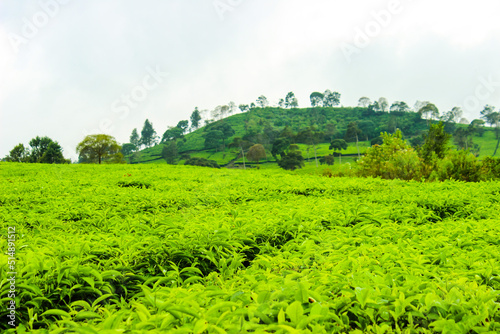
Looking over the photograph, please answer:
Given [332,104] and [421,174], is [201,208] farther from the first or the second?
[332,104]

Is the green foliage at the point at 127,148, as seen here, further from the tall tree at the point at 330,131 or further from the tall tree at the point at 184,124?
the tall tree at the point at 330,131

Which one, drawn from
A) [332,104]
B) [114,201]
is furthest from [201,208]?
[332,104]

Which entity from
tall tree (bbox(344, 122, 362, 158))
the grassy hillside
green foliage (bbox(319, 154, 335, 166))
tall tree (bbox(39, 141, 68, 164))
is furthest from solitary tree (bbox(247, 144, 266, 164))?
tall tree (bbox(39, 141, 68, 164))

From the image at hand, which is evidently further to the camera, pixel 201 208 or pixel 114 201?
pixel 114 201

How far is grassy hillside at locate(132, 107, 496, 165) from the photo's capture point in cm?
7812

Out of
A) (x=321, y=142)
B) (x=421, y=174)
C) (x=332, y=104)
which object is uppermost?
(x=332, y=104)

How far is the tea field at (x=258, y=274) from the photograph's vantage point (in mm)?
1545

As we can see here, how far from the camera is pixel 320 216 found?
3871 millimetres

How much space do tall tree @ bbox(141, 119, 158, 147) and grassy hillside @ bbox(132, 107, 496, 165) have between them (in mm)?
5549

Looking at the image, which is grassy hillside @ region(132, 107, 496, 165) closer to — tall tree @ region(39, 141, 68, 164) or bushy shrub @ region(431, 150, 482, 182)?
tall tree @ region(39, 141, 68, 164)

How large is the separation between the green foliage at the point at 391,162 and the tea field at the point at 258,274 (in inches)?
379

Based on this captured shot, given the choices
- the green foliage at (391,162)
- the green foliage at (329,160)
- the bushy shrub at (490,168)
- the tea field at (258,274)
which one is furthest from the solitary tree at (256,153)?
the tea field at (258,274)

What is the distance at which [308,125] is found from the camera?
10294 cm

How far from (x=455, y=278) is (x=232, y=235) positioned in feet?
6.21
